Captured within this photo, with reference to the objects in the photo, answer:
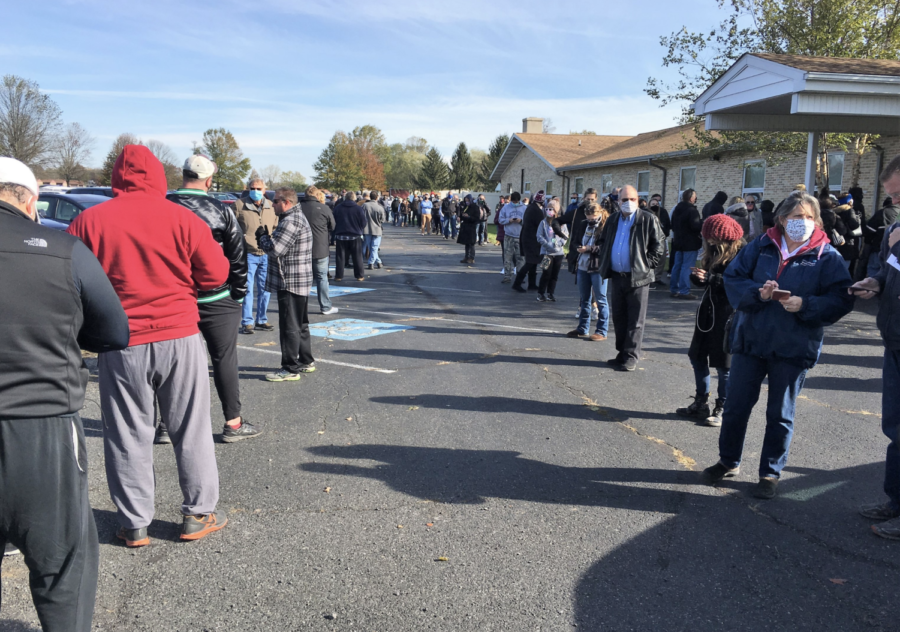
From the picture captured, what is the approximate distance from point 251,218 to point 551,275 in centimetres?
529

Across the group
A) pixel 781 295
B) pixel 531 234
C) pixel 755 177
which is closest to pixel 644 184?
pixel 755 177

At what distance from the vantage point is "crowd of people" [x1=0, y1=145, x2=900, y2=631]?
221 centimetres


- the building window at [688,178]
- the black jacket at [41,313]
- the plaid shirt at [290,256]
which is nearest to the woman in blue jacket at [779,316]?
the black jacket at [41,313]

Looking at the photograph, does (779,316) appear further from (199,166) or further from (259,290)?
(259,290)

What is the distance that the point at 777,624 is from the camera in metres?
2.84

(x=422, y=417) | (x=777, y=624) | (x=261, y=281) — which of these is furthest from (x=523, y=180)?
(x=777, y=624)

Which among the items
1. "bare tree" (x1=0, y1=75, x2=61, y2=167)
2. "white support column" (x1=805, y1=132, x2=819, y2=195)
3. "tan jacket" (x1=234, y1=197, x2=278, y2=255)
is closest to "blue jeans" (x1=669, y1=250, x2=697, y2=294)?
"white support column" (x1=805, y1=132, x2=819, y2=195)

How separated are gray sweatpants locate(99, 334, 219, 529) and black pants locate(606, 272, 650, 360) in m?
4.74

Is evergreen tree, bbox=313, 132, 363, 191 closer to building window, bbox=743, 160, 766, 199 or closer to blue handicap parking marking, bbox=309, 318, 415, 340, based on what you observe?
building window, bbox=743, 160, 766, 199

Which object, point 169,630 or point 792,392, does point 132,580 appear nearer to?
point 169,630

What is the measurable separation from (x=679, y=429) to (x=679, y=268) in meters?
7.77

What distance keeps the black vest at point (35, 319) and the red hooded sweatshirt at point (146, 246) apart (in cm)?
96

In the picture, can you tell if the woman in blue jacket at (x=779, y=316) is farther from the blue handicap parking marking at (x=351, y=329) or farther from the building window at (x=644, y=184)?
the building window at (x=644, y=184)

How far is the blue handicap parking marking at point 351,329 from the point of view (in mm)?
8789
